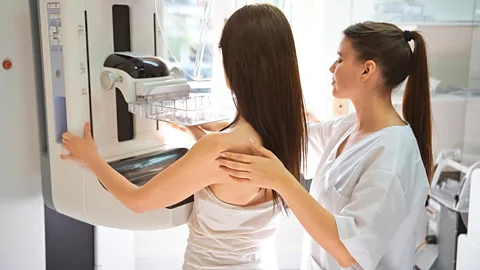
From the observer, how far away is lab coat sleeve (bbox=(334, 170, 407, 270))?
1.19m

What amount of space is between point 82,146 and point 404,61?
2.65 feet

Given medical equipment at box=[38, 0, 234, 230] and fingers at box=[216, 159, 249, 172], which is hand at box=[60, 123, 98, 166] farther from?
fingers at box=[216, 159, 249, 172]

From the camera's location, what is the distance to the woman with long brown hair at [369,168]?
3.83 feet

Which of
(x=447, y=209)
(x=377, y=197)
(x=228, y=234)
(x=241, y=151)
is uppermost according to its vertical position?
(x=241, y=151)

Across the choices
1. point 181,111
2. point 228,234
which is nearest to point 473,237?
point 228,234

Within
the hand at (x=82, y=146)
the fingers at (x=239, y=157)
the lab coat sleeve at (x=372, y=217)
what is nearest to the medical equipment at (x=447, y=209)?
the lab coat sleeve at (x=372, y=217)

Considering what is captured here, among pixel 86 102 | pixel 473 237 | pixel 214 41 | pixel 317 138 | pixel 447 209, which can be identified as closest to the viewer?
pixel 86 102

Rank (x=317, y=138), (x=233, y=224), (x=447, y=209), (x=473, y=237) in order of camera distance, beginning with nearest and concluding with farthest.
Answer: (x=233, y=224)
(x=317, y=138)
(x=473, y=237)
(x=447, y=209)

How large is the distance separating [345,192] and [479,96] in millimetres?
1412

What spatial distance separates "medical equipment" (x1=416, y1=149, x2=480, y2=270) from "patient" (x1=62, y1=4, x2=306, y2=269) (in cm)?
119

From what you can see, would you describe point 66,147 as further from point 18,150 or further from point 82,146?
point 18,150

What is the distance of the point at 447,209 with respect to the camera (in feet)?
7.49

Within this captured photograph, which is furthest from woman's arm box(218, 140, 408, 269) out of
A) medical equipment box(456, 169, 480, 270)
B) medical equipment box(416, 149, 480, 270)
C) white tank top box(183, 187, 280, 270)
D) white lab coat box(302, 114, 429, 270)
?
medical equipment box(416, 149, 480, 270)

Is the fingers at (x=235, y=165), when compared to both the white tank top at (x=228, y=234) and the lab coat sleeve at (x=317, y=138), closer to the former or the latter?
the white tank top at (x=228, y=234)
